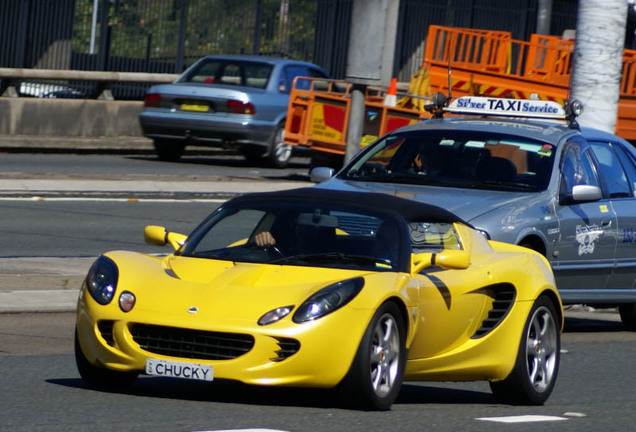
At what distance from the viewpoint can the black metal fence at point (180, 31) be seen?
28.7m

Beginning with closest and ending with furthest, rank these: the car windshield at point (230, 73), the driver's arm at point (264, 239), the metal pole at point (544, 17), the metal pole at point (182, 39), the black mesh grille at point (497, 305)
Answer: the driver's arm at point (264, 239)
the black mesh grille at point (497, 305)
the car windshield at point (230, 73)
the metal pole at point (544, 17)
the metal pole at point (182, 39)

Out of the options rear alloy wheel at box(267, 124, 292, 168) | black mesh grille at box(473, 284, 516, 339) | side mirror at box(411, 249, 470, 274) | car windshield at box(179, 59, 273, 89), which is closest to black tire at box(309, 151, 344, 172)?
rear alloy wheel at box(267, 124, 292, 168)

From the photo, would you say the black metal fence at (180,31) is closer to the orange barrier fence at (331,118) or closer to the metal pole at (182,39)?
the metal pole at (182,39)

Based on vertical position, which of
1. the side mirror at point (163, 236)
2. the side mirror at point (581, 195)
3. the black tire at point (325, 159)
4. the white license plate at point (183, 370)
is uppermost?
the side mirror at point (581, 195)

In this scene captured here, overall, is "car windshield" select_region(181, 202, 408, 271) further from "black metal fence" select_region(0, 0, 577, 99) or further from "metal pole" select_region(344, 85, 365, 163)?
"black metal fence" select_region(0, 0, 577, 99)

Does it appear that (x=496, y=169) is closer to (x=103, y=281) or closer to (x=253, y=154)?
(x=103, y=281)

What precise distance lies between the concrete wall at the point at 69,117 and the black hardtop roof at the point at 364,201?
17.4m

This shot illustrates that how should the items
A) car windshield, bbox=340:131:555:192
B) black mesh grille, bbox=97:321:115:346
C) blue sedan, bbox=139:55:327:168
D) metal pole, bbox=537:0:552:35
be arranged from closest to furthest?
1. black mesh grille, bbox=97:321:115:346
2. car windshield, bbox=340:131:555:192
3. blue sedan, bbox=139:55:327:168
4. metal pole, bbox=537:0:552:35

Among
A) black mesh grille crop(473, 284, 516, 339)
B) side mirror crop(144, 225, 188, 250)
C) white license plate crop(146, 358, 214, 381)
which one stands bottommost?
white license plate crop(146, 358, 214, 381)

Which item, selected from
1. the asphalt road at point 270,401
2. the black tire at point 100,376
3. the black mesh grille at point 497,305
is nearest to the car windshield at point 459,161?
the asphalt road at point 270,401

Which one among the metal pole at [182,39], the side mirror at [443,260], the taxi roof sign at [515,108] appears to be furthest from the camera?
the metal pole at [182,39]

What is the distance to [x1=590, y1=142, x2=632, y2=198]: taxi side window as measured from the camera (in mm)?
12383

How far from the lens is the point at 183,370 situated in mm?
7215

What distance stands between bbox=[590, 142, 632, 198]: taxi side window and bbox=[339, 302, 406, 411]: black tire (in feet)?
17.1
